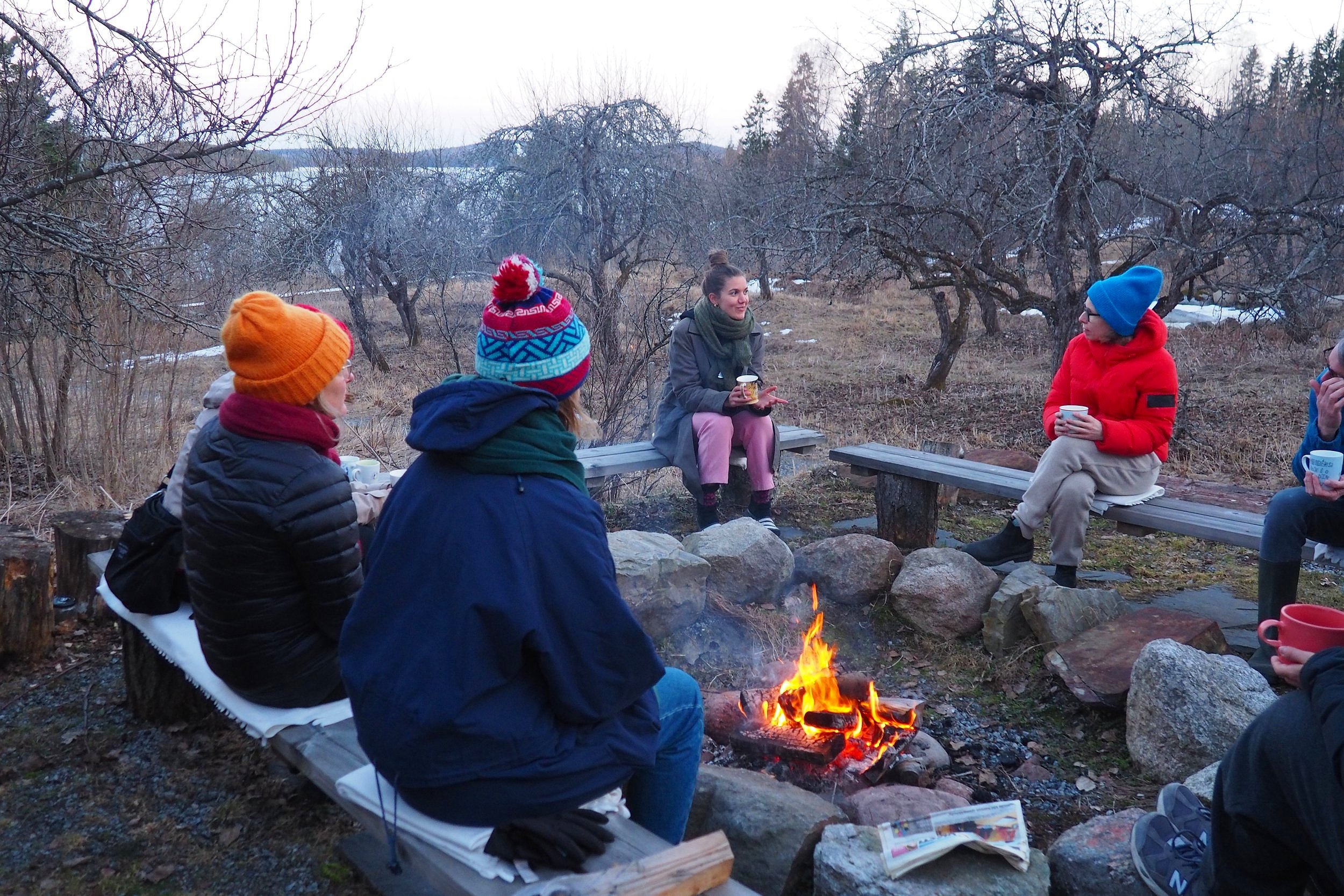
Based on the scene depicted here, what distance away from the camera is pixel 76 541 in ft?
13.9

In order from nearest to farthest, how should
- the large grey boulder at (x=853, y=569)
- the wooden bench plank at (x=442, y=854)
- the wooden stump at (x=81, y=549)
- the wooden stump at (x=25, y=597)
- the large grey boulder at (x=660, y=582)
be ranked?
the wooden bench plank at (x=442, y=854) → the wooden stump at (x=25, y=597) → the large grey boulder at (x=660, y=582) → the wooden stump at (x=81, y=549) → the large grey boulder at (x=853, y=569)

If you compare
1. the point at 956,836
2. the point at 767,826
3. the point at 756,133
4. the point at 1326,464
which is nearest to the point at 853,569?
the point at 1326,464

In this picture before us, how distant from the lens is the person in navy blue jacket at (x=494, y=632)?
183 cm

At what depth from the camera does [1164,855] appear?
2340mm

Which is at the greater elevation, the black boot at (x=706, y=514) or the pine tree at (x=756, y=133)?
the pine tree at (x=756, y=133)

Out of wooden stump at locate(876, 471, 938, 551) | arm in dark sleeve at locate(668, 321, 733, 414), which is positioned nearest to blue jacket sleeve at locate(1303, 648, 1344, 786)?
wooden stump at locate(876, 471, 938, 551)

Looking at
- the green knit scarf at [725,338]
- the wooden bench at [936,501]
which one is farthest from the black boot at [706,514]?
the wooden bench at [936,501]

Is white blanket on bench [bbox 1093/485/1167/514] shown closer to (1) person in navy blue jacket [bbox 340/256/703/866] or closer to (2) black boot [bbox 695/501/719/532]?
(2) black boot [bbox 695/501/719/532]

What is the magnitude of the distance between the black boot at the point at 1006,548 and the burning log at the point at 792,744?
1.92 m

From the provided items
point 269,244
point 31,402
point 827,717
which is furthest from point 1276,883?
point 269,244

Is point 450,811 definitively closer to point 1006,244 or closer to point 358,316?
point 1006,244

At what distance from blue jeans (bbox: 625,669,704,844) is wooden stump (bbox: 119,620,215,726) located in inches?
75.2

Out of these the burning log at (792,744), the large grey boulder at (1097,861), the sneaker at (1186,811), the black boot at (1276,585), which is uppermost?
the black boot at (1276,585)

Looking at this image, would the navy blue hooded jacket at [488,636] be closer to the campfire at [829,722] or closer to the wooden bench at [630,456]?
the campfire at [829,722]
